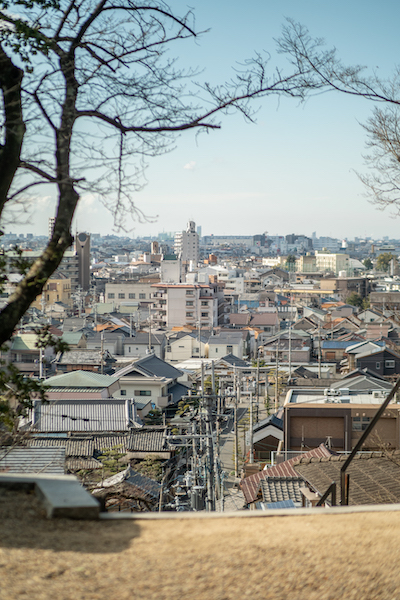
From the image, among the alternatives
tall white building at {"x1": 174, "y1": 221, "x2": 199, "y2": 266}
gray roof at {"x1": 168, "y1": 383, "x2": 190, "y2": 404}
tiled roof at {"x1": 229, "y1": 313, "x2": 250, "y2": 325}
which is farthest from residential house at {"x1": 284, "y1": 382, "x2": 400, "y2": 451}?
tall white building at {"x1": 174, "y1": 221, "x2": 199, "y2": 266}

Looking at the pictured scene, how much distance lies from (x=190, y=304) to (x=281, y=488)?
1165 inches

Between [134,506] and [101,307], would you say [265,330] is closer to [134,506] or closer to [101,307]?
[101,307]

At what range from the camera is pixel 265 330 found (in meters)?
39.0

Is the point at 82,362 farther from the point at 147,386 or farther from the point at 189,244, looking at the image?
the point at 189,244

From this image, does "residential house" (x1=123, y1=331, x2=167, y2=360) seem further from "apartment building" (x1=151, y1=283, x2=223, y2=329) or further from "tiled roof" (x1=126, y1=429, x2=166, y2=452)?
"tiled roof" (x1=126, y1=429, x2=166, y2=452)

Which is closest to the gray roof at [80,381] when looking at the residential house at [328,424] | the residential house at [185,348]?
the residential house at [328,424]

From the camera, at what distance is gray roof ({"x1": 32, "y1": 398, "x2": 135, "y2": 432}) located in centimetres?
1532

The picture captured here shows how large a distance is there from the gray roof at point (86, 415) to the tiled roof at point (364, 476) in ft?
27.1

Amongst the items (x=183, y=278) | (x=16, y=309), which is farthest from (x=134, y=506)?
(x=183, y=278)

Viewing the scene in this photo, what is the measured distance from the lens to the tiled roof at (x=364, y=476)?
20.1 feet

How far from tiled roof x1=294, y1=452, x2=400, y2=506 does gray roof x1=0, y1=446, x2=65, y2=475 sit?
12.6ft

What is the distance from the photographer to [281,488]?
8.77 meters

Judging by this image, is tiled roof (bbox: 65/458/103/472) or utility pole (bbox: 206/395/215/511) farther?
tiled roof (bbox: 65/458/103/472)

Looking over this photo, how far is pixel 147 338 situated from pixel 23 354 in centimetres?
754
